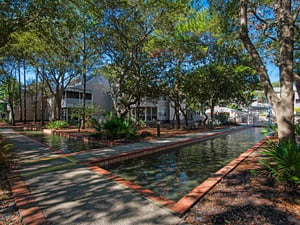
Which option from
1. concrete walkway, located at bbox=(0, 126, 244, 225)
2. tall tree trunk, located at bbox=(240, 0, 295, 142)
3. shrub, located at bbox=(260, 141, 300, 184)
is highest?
tall tree trunk, located at bbox=(240, 0, 295, 142)

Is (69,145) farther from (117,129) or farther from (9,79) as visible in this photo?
(9,79)

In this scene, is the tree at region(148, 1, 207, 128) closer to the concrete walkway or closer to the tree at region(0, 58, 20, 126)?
the concrete walkway

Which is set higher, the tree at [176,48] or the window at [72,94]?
the tree at [176,48]

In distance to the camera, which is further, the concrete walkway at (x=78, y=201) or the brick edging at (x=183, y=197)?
the brick edging at (x=183, y=197)

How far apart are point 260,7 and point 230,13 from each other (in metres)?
2.31

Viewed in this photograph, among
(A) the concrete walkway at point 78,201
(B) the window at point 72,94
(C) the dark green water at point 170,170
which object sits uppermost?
(B) the window at point 72,94

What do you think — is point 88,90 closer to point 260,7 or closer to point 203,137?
point 203,137

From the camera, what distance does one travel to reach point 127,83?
15.9 metres

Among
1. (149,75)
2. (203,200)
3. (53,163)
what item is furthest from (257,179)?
(149,75)

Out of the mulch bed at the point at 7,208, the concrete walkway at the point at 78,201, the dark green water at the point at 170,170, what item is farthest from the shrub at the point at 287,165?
the mulch bed at the point at 7,208

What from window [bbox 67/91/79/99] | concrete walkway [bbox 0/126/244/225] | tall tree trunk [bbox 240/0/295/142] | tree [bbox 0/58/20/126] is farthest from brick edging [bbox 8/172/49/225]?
window [bbox 67/91/79/99]

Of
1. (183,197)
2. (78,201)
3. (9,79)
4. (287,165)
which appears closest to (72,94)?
(9,79)

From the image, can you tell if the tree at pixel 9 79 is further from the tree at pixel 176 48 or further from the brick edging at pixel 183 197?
the brick edging at pixel 183 197

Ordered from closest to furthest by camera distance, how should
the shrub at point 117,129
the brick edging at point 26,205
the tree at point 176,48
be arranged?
1. the brick edging at point 26,205
2. the shrub at point 117,129
3. the tree at point 176,48
